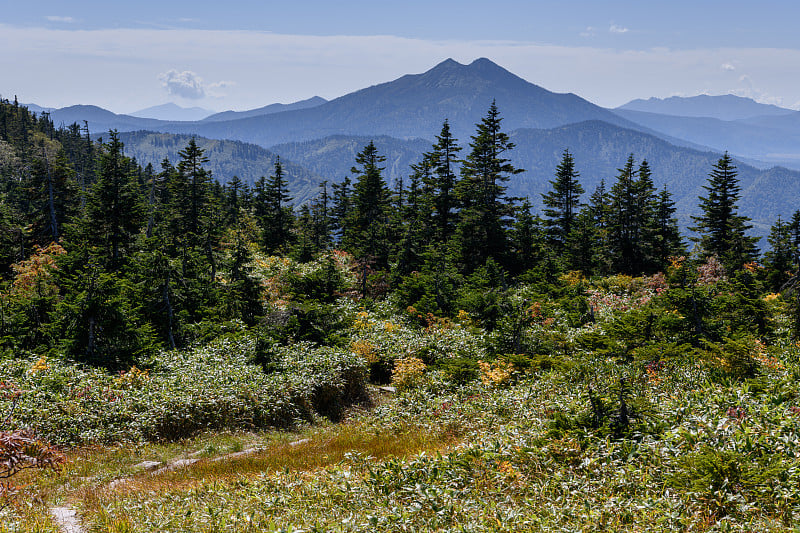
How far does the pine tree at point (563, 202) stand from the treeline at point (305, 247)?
0.54 feet

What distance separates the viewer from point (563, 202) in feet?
154

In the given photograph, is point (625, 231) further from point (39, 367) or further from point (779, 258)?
point (39, 367)

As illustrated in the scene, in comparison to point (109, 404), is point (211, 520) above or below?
above

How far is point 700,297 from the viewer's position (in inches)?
507

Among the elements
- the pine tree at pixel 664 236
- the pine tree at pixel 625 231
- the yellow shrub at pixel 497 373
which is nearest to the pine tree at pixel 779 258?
the pine tree at pixel 664 236

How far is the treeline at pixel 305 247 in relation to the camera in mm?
17047

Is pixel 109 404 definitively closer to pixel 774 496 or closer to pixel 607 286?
pixel 774 496

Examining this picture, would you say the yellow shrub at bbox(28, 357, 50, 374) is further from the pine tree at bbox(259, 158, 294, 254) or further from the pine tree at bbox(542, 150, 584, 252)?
the pine tree at bbox(542, 150, 584, 252)

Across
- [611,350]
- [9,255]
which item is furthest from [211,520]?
[9,255]

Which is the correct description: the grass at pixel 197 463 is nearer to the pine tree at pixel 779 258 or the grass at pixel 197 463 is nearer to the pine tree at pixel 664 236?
the pine tree at pixel 779 258

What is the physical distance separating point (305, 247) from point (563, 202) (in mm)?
27811

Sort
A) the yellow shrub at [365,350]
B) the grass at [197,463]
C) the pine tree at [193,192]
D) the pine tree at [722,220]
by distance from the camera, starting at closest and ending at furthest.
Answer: the grass at [197,463], the yellow shrub at [365,350], the pine tree at [722,220], the pine tree at [193,192]

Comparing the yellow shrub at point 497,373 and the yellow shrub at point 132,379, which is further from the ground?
the yellow shrub at point 497,373

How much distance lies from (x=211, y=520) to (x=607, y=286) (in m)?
28.7
